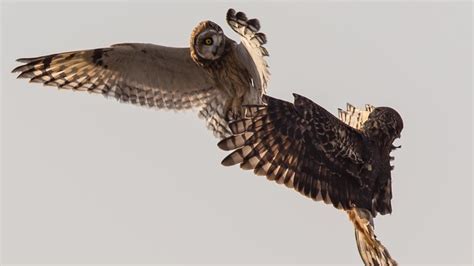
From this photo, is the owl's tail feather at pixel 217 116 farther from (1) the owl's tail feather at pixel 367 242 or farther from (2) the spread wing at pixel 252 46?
(1) the owl's tail feather at pixel 367 242

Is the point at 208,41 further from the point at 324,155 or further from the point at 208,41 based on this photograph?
the point at 324,155

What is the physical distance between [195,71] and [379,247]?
2351 mm

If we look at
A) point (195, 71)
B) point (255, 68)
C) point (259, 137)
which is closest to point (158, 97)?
point (195, 71)

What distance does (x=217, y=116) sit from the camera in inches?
468

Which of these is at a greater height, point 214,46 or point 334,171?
point 214,46

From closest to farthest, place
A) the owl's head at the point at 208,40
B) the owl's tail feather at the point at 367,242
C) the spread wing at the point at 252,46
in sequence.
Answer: the spread wing at the point at 252,46 < the owl's tail feather at the point at 367,242 < the owl's head at the point at 208,40

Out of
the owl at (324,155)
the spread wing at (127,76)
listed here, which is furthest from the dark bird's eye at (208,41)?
the owl at (324,155)

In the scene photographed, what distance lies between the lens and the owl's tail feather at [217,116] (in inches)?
467

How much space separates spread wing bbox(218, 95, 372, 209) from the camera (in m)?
10.3

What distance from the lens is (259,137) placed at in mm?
10367

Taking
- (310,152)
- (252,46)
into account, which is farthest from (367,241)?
(252,46)

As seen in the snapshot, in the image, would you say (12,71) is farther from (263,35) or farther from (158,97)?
(263,35)

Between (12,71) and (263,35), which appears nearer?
(263,35)

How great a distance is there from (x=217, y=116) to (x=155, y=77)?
695 mm
